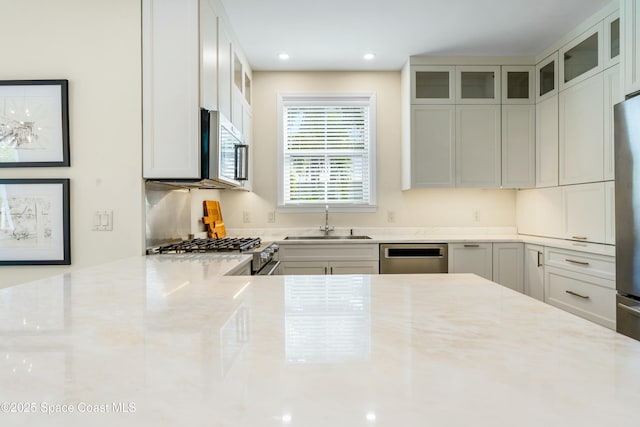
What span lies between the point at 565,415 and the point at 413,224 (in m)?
3.71

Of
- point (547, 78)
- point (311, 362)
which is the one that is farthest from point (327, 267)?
point (311, 362)

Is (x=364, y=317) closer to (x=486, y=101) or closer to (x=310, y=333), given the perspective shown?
(x=310, y=333)

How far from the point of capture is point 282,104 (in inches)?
160

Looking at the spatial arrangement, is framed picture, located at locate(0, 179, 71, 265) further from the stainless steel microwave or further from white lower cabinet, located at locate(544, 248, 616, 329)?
white lower cabinet, located at locate(544, 248, 616, 329)

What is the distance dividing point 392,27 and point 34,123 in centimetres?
264

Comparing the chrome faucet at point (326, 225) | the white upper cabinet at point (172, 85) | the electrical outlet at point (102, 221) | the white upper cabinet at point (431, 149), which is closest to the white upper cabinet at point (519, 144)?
the white upper cabinet at point (431, 149)

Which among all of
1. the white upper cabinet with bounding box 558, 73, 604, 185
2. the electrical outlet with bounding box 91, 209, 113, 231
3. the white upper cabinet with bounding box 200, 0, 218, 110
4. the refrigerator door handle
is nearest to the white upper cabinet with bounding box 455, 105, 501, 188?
the white upper cabinet with bounding box 558, 73, 604, 185

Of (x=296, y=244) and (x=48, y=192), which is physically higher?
(x=48, y=192)

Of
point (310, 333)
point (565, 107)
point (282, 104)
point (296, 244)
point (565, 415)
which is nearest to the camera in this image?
point (565, 415)

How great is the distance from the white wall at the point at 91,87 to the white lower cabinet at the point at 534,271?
10.6 feet

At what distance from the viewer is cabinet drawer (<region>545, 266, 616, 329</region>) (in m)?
2.55

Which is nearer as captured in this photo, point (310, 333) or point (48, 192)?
point (310, 333)

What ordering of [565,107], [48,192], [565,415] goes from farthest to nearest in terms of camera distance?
[565,107]
[48,192]
[565,415]

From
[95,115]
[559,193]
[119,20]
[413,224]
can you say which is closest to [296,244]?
[413,224]
